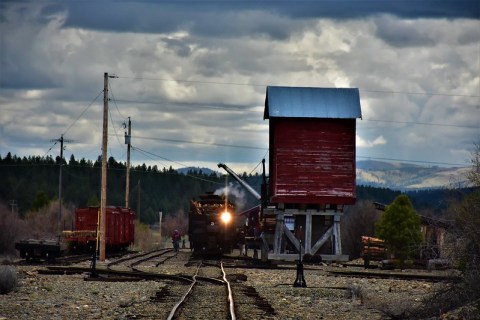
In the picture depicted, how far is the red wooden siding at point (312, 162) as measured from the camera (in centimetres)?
4731

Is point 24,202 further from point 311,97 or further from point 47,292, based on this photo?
point 47,292

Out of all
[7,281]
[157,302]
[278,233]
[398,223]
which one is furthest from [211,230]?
[157,302]

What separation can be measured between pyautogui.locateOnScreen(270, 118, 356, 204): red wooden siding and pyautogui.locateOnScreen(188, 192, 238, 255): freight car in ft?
23.2

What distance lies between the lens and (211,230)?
2122 inches

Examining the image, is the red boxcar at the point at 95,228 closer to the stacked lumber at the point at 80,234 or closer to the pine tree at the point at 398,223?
the stacked lumber at the point at 80,234

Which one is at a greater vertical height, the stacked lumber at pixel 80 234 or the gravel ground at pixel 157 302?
the stacked lumber at pixel 80 234

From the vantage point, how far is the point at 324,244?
5272 centimetres

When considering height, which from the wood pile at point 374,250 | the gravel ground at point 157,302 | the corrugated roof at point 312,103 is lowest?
the gravel ground at point 157,302

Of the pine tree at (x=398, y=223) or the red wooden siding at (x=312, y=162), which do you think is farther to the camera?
the pine tree at (x=398, y=223)

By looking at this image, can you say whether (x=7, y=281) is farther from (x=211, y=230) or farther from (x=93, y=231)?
(x=93, y=231)

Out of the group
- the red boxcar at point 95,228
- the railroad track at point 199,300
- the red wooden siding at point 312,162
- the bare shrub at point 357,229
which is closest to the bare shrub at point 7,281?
the railroad track at point 199,300

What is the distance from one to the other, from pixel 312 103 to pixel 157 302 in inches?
1084

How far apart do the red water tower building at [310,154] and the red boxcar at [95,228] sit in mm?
12001

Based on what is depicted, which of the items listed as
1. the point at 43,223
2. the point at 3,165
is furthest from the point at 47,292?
the point at 3,165
